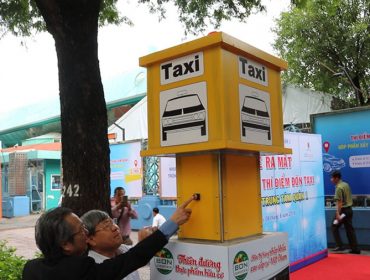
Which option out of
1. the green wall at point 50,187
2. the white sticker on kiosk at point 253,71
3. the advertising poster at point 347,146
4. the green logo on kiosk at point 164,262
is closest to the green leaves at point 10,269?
the green logo on kiosk at point 164,262

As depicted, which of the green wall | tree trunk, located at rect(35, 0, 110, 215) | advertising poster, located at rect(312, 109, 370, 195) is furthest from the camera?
the green wall

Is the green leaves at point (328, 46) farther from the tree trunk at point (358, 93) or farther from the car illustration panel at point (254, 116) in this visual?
the car illustration panel at point (254, 116)

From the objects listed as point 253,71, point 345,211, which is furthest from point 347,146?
point 253,71

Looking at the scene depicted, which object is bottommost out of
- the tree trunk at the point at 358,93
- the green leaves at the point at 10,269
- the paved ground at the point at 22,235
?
the paved ground at the point at 22,235

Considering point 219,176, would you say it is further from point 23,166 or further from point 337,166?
point 23,166

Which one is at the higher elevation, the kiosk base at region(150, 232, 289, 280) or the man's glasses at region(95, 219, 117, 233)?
the man's glasses at region(95, 219, 117, 233)

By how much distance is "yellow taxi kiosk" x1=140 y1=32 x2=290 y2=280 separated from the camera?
2285mm

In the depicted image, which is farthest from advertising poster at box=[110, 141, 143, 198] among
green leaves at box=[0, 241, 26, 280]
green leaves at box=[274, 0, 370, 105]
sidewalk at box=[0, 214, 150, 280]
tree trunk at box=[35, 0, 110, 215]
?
tree trunk at box=[35, 0, 110, 215]

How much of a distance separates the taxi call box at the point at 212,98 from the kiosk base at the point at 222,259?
1.62 feet

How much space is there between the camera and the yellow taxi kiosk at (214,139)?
2285 mm

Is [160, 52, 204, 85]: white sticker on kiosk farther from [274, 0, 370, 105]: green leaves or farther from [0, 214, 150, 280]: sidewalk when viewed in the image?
[274, 0, 370, 105]: green leaves

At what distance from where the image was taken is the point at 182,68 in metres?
2.45

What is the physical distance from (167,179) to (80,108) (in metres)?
7.94

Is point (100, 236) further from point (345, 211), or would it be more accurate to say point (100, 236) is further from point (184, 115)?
point (345, 211)
